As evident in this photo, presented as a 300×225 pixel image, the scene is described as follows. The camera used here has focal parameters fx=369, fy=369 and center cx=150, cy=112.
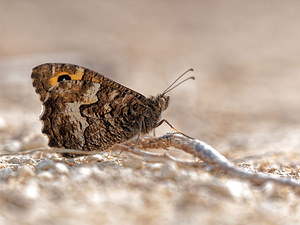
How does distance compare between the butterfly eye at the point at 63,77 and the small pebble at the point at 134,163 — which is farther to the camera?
the butterfly eye at the point at 63,77

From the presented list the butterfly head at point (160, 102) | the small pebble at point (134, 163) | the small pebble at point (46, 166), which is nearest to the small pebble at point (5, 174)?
the small pebble at point (46, 166)

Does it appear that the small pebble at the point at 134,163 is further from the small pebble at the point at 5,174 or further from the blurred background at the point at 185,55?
the blurred background at the point at 185,55

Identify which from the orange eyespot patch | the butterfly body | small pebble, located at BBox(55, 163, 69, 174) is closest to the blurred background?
the butterfly body

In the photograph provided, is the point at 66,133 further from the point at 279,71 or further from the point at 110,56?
the point at 279,71

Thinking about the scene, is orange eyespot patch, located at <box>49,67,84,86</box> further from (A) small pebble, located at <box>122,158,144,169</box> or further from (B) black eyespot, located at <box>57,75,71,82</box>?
(A) small pebble, located at <box>122,158,144,169</box>

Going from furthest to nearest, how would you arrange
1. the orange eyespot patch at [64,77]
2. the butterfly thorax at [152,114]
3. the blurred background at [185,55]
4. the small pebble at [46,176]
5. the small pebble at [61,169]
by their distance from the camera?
the blurred background at [185,55]
the butterfly thorax at [152,114]
the orange eyespot patch at [64,77]
the small pebble at [61,169]
the small pebble at [46,176]

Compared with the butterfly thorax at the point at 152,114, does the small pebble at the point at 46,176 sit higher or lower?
lower

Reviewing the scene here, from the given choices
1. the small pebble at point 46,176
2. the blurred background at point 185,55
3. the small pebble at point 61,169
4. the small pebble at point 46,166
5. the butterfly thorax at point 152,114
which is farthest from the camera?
the blurred background at point 185,55

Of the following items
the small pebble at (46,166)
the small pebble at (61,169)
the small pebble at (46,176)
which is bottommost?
the small pebble at (46,176)

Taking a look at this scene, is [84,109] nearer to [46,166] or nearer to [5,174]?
[46,166]
